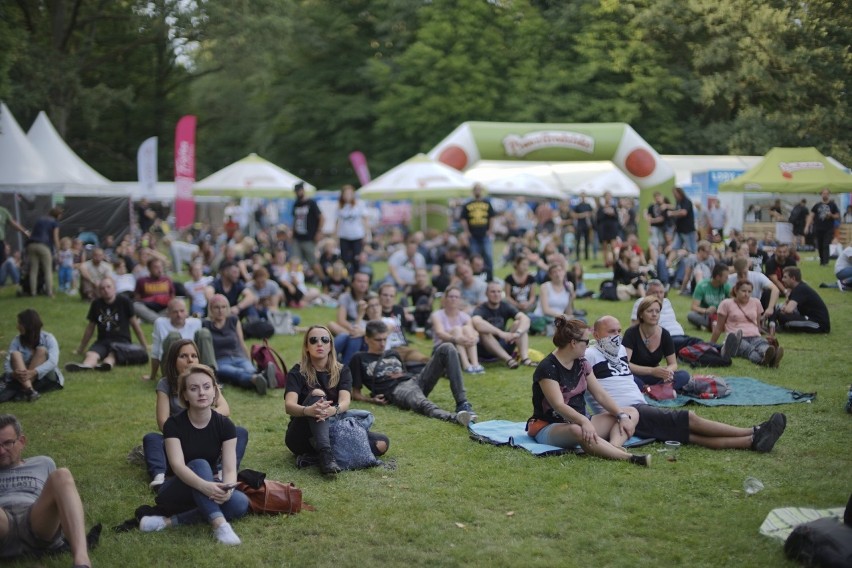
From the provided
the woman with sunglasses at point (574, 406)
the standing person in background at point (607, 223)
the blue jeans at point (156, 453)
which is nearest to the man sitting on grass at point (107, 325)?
the blue jeans at point (156, 453)

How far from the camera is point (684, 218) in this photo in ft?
57.3

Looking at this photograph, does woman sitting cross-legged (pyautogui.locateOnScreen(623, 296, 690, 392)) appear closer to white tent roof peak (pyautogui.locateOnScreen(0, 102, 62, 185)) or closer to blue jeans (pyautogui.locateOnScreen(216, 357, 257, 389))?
blue jeans (pyautogui.locateOnScreen(216, 357, 257, 389))

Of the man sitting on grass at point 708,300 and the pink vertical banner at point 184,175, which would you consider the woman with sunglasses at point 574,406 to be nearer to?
the man sitting on grass at point 708,300

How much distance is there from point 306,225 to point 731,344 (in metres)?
9.44

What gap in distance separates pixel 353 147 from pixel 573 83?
20.0 meters

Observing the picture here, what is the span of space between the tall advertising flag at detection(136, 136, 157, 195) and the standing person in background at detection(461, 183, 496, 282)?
11122mm

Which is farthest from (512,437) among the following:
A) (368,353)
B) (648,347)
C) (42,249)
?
(42,249)

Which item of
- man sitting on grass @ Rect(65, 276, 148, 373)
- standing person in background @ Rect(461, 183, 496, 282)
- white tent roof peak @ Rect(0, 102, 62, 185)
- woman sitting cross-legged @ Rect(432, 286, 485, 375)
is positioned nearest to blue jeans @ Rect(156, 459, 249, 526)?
woman sitting cross-legged @ Rect(432, 286, 485, 375)

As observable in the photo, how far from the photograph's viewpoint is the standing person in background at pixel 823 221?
59.3ft

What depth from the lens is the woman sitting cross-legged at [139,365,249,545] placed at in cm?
506

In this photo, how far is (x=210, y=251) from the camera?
61.7 ft

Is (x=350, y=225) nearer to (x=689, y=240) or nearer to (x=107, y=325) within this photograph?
(x=107, y=325)

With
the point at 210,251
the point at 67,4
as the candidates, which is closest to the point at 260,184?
the point at 210,251

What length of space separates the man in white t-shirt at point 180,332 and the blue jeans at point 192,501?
12.2 feet
